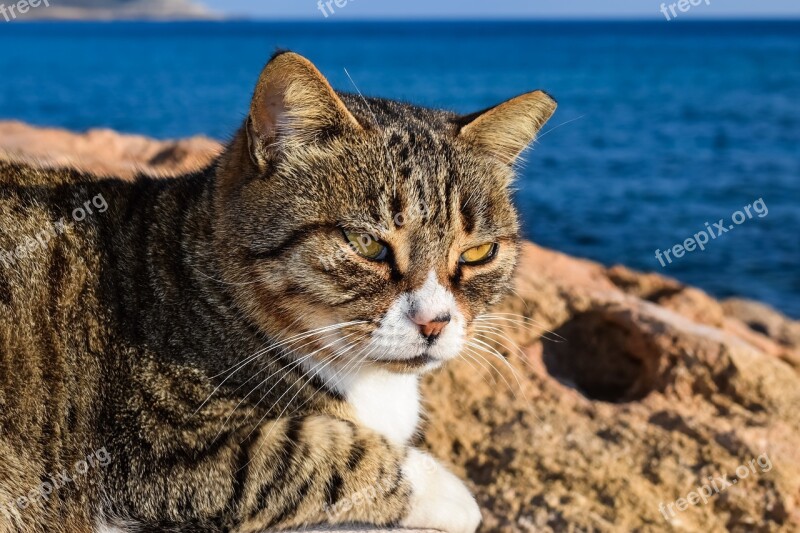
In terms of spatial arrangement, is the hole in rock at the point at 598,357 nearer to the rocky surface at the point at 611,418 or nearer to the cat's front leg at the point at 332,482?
the rocky surface at the point at 611,418

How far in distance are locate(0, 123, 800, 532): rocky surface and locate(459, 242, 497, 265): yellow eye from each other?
340mm

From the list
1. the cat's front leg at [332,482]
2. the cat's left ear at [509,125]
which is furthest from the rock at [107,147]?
the cat's front leg at [332,482]

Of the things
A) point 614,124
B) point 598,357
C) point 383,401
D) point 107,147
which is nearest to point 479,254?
point 383,401

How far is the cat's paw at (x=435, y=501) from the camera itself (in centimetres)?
310

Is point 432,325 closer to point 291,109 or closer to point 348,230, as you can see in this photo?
point 348,230

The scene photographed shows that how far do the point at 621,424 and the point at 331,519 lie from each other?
1.95m

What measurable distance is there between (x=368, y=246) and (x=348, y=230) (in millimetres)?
98

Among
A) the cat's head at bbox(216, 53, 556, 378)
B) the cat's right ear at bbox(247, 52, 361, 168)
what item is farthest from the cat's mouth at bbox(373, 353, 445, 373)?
the cat's right ear at bbox(247, 52, 361, 168)

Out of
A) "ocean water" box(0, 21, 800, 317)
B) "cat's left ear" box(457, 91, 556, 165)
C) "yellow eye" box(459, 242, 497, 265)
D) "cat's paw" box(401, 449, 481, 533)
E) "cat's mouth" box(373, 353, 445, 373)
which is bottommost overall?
"ocean water" box(0, 21, 800, 317)

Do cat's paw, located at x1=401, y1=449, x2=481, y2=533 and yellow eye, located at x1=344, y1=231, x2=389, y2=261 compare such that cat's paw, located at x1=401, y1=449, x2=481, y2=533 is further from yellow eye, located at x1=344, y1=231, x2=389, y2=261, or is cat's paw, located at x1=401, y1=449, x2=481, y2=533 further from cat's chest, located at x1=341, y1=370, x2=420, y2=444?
yellow eye, located at x1=344, y1=231, x2=389, y2=261

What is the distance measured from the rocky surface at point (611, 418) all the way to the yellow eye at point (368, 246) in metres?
0.70

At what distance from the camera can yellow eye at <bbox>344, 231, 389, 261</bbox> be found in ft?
9.90

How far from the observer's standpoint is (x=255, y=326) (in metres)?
3.17

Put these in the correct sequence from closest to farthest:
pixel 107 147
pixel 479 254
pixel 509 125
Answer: pixel 479 254, pixel 509 125, pixel 107 147
